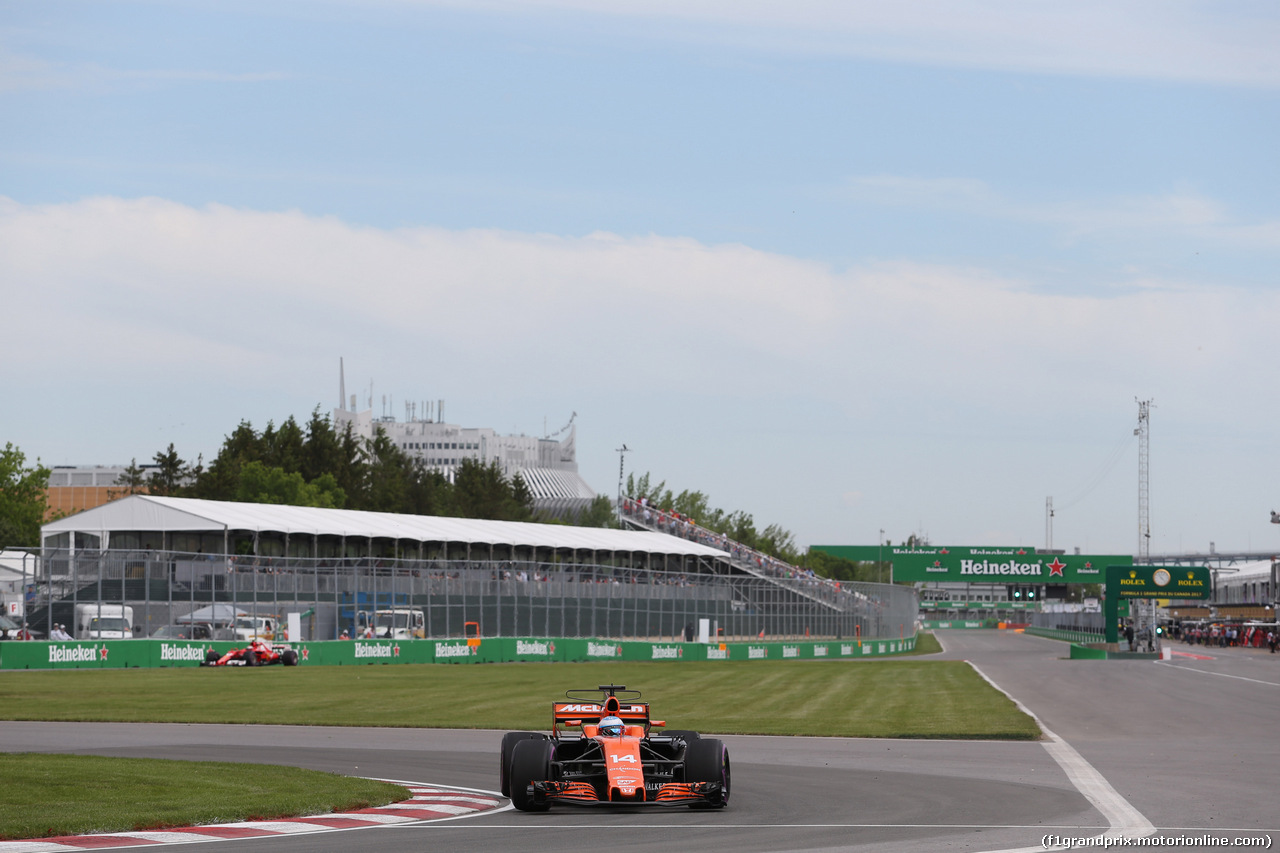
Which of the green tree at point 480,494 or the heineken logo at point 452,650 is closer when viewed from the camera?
the heineken logo at point 452,650

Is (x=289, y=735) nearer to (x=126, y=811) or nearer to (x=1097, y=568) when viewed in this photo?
(x=126, y=811)

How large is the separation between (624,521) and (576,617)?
33938 mm

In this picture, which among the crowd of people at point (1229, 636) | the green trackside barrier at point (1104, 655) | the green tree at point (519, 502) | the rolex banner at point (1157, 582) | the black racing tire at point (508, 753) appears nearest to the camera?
the black racing tire at point (508, 753)

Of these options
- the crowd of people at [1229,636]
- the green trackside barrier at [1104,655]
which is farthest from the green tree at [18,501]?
the crowd of people at [1229,636]

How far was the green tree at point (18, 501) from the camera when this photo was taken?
92.5 meters

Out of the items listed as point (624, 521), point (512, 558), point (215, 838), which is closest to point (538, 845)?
point (215, 838)

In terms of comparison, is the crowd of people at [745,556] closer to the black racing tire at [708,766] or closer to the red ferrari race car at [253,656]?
the red ferrari race car at [253,656]

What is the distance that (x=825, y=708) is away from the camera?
3188 cm

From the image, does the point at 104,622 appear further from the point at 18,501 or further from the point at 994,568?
the point at 994,568

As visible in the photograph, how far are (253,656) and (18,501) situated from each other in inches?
2156

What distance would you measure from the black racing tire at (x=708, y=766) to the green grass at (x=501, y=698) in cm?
1070

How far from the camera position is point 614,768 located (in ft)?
47.3

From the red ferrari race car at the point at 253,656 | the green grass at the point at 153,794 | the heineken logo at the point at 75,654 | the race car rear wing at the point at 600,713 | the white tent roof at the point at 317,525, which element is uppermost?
the white tent roof at the point at 317,525

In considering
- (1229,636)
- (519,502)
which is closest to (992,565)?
(1229,636)
